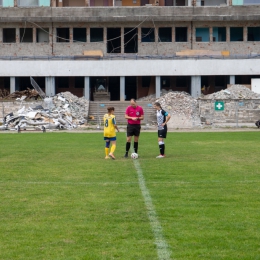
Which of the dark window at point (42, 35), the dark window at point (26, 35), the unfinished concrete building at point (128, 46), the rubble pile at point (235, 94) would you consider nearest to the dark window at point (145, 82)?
the unfinished concrete building at point (128, 46)

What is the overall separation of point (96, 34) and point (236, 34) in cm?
1390

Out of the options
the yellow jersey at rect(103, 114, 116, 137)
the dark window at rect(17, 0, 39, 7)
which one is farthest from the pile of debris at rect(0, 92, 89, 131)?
the yellow jersey at rect(103, 114, 116, 137)

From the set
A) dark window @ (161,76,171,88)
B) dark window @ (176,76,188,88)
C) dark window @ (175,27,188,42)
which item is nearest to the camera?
dark window @ (161,76,171,88)

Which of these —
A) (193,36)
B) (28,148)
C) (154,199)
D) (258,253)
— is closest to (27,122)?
(28,148)

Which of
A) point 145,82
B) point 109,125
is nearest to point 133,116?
point 109,125

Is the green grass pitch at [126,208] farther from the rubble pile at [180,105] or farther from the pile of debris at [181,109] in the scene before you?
the rubble pile at [180,105]

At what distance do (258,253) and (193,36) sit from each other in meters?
56.5

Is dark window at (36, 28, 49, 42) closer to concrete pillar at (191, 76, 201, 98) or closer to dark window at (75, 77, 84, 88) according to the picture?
dark window at (75, 77, 84, 88)

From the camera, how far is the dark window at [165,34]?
63.3 m

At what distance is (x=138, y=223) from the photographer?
952 cm

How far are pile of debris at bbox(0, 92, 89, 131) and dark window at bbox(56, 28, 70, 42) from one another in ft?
35.6

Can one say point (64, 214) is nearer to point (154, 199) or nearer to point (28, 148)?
point (154, 199)

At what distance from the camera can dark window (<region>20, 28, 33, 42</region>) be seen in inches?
2486

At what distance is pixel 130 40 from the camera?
64.1 m
